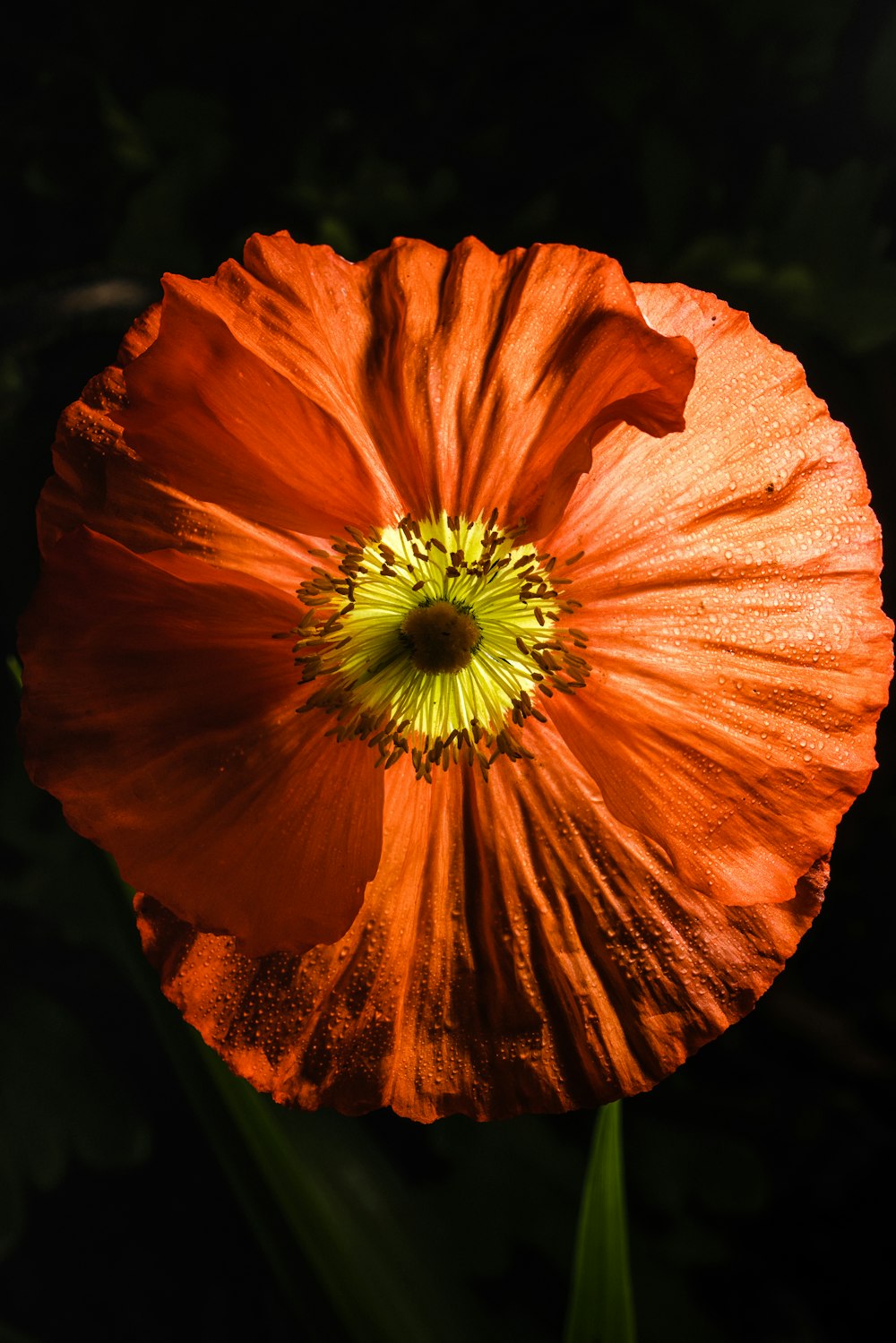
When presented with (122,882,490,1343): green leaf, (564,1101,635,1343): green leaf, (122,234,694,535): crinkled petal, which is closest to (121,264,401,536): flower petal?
(122,234,694,535): crinkled petal

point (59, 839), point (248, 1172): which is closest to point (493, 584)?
point (248, 1172)

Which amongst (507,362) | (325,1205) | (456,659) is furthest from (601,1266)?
(507,362)

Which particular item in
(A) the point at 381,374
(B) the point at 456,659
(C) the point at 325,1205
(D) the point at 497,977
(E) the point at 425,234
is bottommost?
(C) the point at 325,1205

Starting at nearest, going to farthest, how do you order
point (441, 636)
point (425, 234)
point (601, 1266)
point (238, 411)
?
Answer: point (238, 411) → point (441, 636) → point (601, 1266) → point (425, 234)

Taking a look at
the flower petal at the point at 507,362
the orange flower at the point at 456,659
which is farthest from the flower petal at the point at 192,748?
the flower petal at the point at 507,362

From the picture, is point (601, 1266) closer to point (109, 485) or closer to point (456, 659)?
point (456, 659)

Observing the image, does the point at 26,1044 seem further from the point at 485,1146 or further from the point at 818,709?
the point at 818,709

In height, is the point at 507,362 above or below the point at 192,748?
above
